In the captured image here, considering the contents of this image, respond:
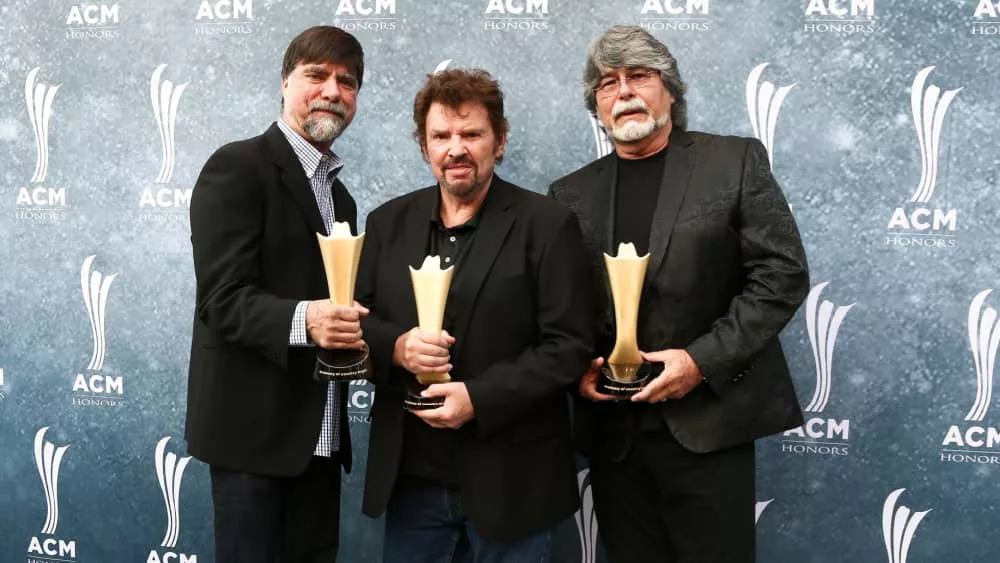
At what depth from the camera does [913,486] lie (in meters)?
2.53

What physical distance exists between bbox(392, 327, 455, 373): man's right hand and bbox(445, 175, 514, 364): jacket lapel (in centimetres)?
→ 8

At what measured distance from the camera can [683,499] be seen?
1872mm

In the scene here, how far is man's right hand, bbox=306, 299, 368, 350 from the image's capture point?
5.25 ft

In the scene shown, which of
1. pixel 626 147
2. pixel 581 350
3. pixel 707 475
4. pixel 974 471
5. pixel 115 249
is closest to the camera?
pixel 581 350

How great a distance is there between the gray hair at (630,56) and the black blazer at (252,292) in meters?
0.70

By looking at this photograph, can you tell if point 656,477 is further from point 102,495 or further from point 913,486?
point 102,495

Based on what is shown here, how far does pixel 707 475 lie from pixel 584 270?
0.53 metres

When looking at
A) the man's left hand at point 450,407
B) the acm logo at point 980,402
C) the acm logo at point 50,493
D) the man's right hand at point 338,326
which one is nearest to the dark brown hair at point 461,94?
the man's right hand at point 338,326

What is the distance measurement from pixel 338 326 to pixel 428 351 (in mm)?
176

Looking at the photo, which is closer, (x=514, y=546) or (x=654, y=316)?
(x=514, y=546)

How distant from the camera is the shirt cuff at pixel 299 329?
1680 millimetres

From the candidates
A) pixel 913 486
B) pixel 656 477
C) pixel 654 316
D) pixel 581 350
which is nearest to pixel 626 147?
pixel 654 316

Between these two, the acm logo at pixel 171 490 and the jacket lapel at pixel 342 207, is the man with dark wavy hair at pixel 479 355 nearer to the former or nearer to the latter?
the jacket lapel at pixel 342 207

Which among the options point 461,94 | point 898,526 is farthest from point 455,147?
point 898,526
